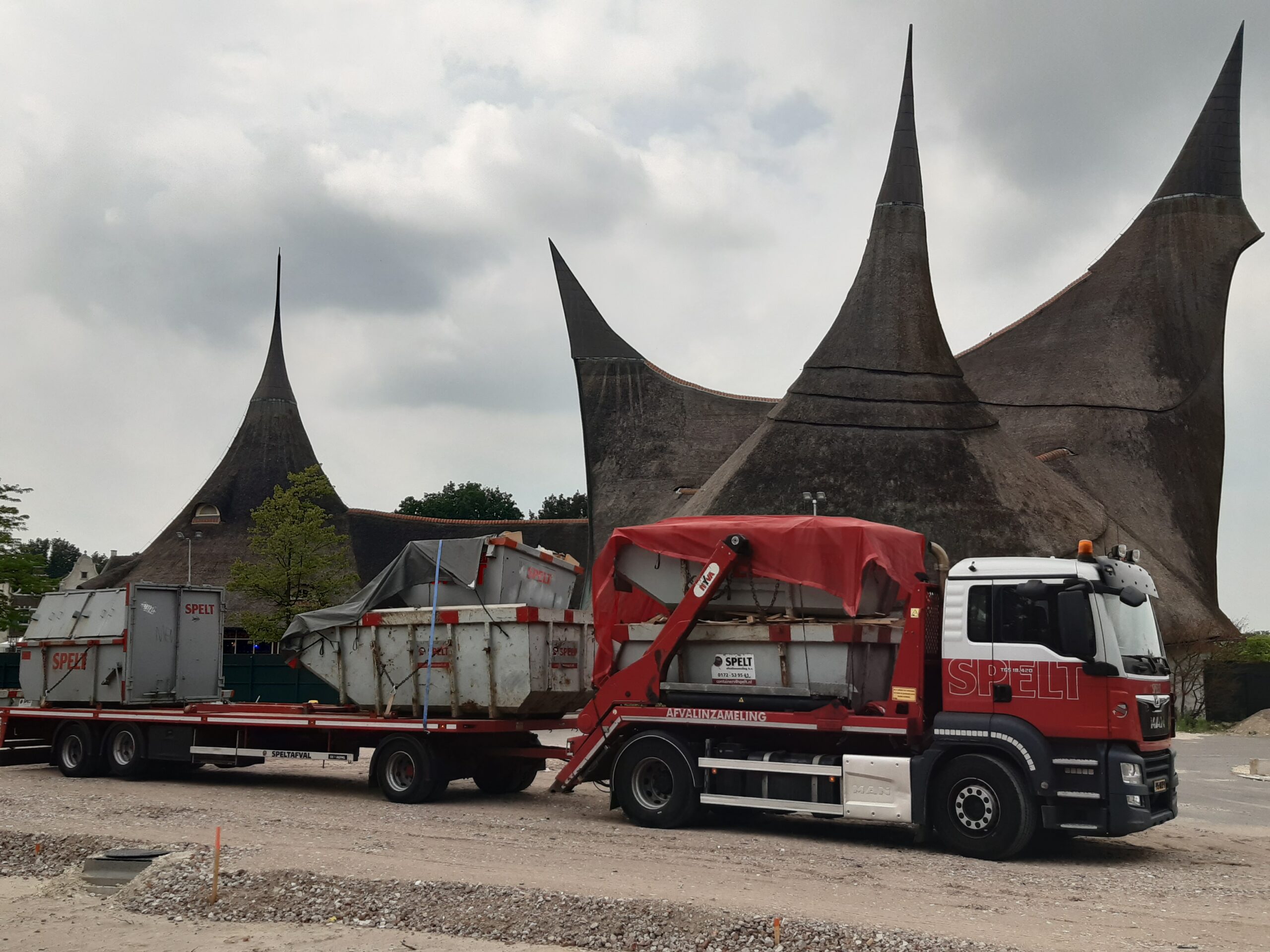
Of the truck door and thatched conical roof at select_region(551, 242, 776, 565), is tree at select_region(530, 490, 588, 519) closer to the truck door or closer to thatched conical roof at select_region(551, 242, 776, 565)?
thatched conical roof at select_region(551, 242, 776, 565)

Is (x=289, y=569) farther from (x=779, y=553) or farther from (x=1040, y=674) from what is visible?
(x=1040, y=674)

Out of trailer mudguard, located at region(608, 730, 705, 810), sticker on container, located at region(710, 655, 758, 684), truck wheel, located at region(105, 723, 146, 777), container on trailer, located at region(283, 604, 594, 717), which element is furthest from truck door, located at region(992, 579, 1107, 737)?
truck wheel, located at region(105, 723, 146, 777)

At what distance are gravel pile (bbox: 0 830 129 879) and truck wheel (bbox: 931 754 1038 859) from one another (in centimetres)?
775

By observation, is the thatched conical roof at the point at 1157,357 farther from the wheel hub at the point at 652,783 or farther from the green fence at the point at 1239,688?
the wheel hub at the point at 652,783

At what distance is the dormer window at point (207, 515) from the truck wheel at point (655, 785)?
43.6 m

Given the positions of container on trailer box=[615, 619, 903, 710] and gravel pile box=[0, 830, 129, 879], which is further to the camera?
container on trailer box=[615, 619, 903, 710]

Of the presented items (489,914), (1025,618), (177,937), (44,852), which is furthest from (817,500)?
(177,937)

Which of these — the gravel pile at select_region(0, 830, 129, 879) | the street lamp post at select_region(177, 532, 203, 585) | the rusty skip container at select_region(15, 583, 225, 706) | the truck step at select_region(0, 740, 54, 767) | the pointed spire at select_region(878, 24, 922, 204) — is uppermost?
the pointed spire at select_region(878, 24, 922, 204)

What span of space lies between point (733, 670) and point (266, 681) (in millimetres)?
21072

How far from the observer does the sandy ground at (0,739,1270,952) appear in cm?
850

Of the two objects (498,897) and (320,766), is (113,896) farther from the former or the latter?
(320,766)

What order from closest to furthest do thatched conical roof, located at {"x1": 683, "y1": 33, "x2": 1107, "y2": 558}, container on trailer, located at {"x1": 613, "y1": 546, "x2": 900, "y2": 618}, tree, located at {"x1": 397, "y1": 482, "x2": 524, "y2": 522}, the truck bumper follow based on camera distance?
the truck bumper, container on trailer, located at {"x1": 613, "y1": 546, "x2": 900, "y2": 618}, thatched conical roof, located at {"x1": 683, "y1": 33, "x2": 1107, "y2": 558}, tree, located at {"x1": 397, "y1": 482, "x2": 524, "y2": 522}

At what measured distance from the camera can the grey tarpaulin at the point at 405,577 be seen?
15.2 meters

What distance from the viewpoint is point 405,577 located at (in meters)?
15.6
